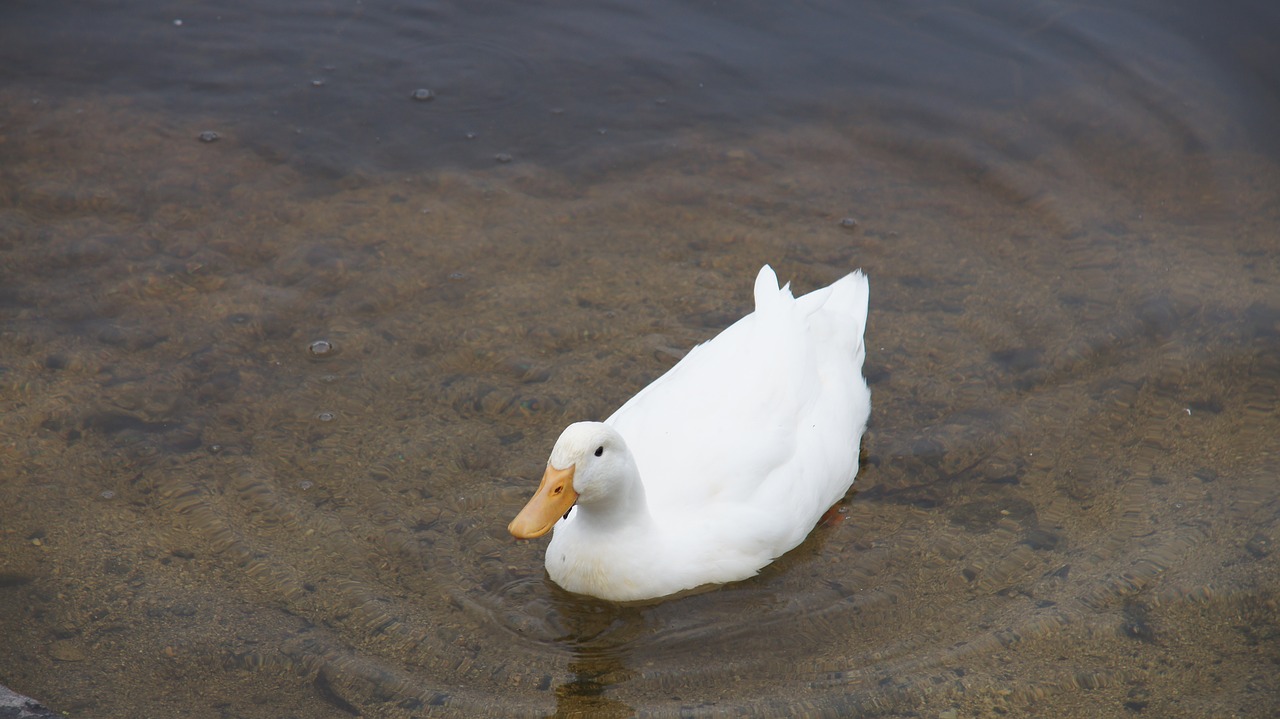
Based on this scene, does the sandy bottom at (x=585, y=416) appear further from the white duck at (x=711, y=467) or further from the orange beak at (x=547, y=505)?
the orange beak at (x=547, y=505)

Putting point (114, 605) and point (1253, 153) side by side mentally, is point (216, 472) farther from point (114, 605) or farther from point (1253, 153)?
point (1253, 153)

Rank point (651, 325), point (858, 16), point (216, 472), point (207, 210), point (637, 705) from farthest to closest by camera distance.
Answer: point (858, 16)
point (207, 210)
point (651, 325)
point (216, 472)
point (637, 705)

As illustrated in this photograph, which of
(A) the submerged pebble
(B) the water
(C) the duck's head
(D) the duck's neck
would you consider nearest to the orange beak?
(C) the duck's head

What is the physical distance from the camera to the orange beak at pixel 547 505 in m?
4.01

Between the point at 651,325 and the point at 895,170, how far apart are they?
236cm

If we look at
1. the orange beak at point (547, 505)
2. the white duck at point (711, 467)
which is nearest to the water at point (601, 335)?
the white duck at point (711, 467)

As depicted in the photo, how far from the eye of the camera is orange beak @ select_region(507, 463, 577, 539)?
401cm

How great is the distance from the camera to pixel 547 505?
4055 millimetres

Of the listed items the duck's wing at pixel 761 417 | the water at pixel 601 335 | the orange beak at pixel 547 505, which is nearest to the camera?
the orange beak at pixel 547 505

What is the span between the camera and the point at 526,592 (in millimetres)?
4453

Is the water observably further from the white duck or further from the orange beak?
the orange beak

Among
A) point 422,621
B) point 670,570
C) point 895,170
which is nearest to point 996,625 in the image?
point 670,570

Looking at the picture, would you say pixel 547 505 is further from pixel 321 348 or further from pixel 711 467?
pixel 321 348

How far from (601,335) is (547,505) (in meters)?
1.95
